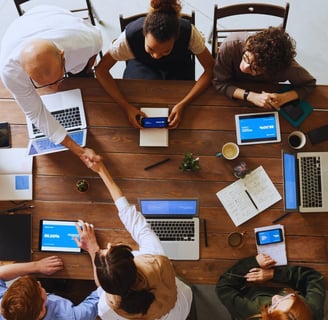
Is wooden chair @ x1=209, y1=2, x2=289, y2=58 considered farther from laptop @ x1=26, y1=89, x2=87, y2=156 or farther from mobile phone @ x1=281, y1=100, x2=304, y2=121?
laptop @ x1=26, y1=89, x2=87, y2=156

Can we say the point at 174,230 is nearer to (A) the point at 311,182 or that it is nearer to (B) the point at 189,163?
(B) the point at 189,163

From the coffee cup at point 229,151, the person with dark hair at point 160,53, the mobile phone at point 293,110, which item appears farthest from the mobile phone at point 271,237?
the person with dark hair at point 160,53

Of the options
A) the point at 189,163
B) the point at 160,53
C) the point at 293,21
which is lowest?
the point at 189,163

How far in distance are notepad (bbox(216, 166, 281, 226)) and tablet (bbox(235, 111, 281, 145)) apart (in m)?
0.17

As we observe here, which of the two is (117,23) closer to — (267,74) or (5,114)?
(5,114)

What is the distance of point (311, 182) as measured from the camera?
2133 mm

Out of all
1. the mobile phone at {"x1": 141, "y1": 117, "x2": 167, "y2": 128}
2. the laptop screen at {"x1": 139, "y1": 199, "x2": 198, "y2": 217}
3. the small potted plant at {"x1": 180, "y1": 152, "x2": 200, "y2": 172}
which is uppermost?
the mobile phone at {"x1": 141, "y1": 117, "x2": 167, "y2": 128}

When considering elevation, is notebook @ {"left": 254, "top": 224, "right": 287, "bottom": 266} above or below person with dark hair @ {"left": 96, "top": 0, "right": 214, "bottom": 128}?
below

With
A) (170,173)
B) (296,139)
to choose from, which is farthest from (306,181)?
(170,173)

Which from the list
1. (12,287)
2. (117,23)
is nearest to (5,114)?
(12,287)

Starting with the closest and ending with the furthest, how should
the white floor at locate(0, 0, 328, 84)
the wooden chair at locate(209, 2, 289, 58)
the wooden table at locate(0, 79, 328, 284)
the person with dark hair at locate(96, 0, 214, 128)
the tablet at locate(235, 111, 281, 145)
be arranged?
the person with dark hair at locate(96, 0, 214, 128)
the wooden table at locate(0, 79, 328, 284)
the tablet at locate(235, 111, 281, 145)
the wooden chair at locate(209, 2, 289, 58)
the white floor at locate(0, 0, 328, 84)

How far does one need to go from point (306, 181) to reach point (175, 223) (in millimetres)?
760

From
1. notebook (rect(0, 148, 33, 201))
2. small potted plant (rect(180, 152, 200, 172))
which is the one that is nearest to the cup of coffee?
small potted plant (rect(180, 152, 200, 172))

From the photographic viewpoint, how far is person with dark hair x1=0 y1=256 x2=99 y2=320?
1.79 meters
